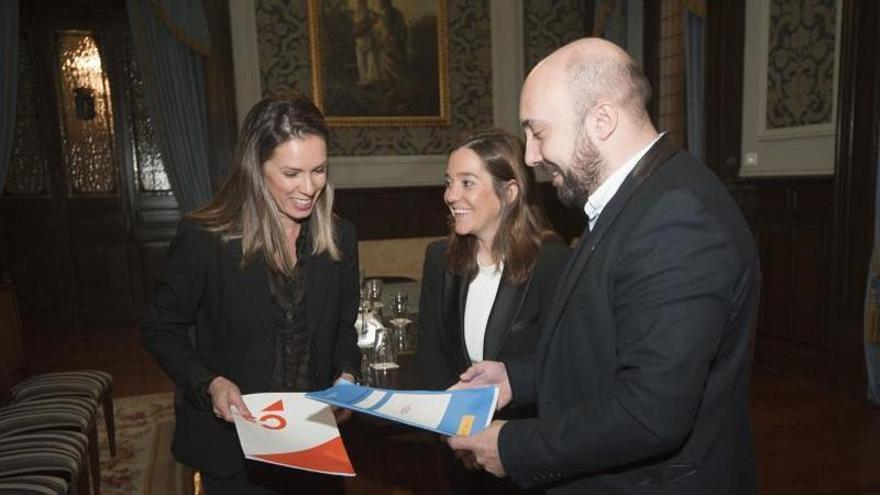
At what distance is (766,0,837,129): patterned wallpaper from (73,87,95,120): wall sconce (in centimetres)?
606

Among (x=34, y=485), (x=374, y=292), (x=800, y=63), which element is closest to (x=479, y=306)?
(x=374, y=292)

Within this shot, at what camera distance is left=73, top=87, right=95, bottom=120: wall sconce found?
629 cm

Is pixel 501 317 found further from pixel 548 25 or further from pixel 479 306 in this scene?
pixel 548 25

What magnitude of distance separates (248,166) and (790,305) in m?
4.21

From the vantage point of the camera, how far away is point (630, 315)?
1041 mm

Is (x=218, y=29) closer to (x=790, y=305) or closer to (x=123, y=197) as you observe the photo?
(x=123, y=197)

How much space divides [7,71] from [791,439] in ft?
19.0

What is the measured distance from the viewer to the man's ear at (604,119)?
114 cm

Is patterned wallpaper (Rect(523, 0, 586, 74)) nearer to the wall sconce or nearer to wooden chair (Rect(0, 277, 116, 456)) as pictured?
the wall sconce

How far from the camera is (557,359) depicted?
3.91ft

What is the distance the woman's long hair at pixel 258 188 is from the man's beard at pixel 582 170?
0.67 metres

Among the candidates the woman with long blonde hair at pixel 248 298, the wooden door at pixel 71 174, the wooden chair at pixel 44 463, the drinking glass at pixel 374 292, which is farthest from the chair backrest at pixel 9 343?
the wooden door at pixel 71 174

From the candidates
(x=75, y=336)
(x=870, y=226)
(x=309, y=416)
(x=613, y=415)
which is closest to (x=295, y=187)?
(x=309, y=416)

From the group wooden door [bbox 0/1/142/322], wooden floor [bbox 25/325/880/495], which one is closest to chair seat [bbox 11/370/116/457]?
wooden floor [bbox 25/325/880/495]
